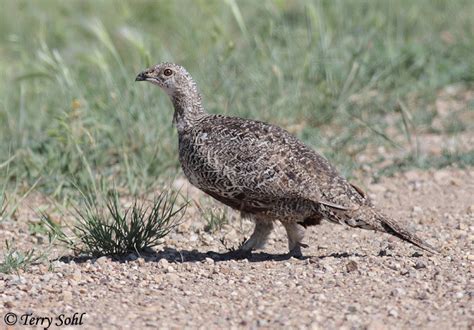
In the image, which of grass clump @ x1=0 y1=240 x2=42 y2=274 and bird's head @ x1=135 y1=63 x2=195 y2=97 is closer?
grass clump @ x1=0 y1=240 x2=42 y2=274

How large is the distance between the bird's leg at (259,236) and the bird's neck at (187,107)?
38.0 inches

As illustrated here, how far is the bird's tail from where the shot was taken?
5.96 m

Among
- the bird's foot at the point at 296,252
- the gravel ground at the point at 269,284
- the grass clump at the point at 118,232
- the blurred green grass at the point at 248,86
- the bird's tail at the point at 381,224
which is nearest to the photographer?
the gravel ground at the point at 269,284

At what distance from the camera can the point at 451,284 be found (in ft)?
17.7

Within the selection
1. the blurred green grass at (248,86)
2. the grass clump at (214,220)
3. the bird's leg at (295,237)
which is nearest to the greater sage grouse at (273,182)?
the bird's leg at (295,237)

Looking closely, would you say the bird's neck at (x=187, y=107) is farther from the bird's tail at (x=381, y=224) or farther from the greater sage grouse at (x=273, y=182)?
the bird's tail at (x=381, y=224)

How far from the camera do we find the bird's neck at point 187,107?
6777 millimetres

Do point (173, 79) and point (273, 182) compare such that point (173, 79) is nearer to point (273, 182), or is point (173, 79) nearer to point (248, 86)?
point (273, 182)

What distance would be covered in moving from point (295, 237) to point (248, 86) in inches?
124

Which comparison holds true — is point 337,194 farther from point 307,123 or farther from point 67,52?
point 67,52

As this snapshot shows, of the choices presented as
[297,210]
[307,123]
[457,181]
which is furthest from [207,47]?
[297,210]

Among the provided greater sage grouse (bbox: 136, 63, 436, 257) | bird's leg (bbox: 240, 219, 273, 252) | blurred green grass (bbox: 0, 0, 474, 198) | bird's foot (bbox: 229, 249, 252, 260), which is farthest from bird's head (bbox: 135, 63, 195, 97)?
bird's foot (bbox: 229, 249, 252, 260)

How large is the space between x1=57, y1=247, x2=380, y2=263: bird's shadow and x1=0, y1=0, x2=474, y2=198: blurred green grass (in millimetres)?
885

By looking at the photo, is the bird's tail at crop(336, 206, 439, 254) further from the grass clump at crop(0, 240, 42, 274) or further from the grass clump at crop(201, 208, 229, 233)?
the grass clump at crop(0, 240, 42, 274)
